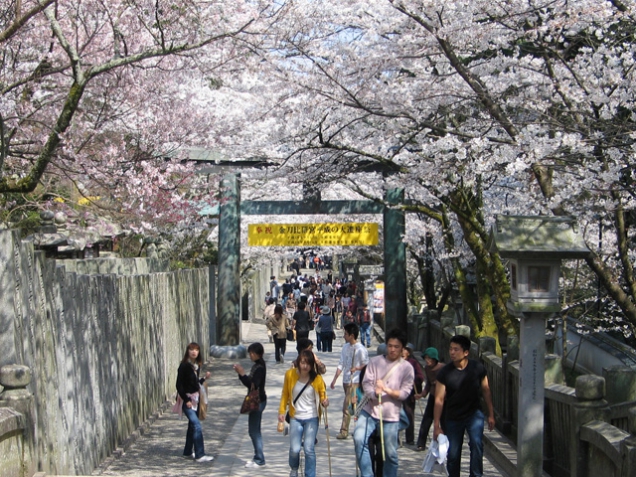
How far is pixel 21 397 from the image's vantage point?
23.6ft

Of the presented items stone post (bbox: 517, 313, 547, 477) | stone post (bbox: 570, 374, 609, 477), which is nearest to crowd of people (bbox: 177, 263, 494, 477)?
stone post (bbox: 517, 313, 547, 477)

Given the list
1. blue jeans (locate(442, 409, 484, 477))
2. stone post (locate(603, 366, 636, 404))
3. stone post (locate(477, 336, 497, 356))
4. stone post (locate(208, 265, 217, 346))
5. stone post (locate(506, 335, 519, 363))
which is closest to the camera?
stone post (locate(603, 366, 636, 404))

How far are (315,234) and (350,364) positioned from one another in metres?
11.0

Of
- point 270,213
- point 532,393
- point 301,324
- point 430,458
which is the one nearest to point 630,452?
point 430,458

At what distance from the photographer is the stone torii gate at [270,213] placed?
71.1 feet

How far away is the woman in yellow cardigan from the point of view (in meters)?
8.59

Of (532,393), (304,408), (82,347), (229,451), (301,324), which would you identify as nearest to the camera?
(304,408)

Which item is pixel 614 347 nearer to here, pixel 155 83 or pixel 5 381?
pixel 155 83

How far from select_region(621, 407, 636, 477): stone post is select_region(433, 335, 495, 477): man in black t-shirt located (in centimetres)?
199

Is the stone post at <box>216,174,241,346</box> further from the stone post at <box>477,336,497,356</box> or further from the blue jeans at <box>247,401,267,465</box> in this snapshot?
the blue jeans at <box>247,401,267,465</box>

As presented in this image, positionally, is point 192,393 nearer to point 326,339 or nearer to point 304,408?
point 304,408

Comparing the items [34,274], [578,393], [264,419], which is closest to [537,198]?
[264,419]

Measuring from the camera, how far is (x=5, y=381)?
7.14 metres

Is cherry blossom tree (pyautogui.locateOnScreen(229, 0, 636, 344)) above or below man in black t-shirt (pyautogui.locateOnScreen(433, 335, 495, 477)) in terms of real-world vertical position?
above
